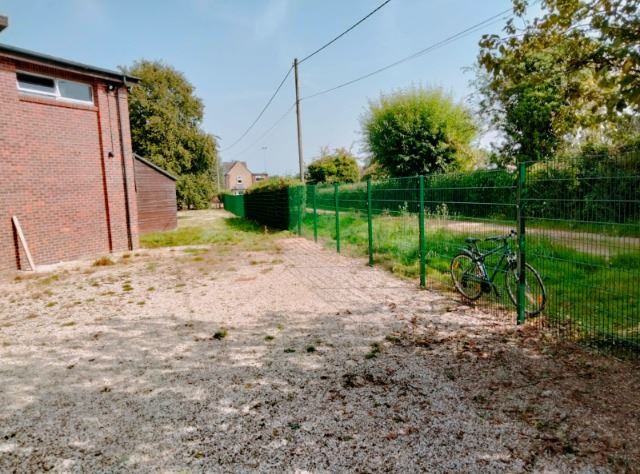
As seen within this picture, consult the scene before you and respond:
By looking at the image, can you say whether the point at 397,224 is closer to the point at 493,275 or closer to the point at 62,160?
the point at 493,275

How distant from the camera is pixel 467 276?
5.36 metres

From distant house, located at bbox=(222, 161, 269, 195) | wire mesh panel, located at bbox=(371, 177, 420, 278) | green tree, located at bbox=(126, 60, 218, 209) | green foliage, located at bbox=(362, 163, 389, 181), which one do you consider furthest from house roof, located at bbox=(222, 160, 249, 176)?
wire mesh panel, located at bbox=(371, 177, 420, 278)

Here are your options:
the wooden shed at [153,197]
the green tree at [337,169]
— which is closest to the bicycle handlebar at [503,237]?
the wooden shed at [153,197]

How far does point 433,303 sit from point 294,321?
189 centimetres

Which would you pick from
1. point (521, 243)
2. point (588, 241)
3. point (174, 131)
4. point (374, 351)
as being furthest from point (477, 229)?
point (174, 131)

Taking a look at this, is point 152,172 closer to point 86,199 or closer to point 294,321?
point 86,199

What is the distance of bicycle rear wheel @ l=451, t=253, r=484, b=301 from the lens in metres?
5.18

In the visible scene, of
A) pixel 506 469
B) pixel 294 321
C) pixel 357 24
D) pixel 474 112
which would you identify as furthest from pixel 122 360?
pixel 474 112

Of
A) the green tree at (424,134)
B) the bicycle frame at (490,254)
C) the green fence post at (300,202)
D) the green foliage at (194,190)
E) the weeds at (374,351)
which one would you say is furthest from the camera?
the green foliage at (194,190)

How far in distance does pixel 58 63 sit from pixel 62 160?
2.29m

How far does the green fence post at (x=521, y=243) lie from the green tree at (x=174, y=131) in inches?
1282

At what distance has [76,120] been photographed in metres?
10.4

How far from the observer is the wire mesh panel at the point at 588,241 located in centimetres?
314

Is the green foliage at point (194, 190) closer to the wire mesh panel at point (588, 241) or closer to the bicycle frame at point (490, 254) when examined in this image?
the bicycle frame at point (490, 254)
